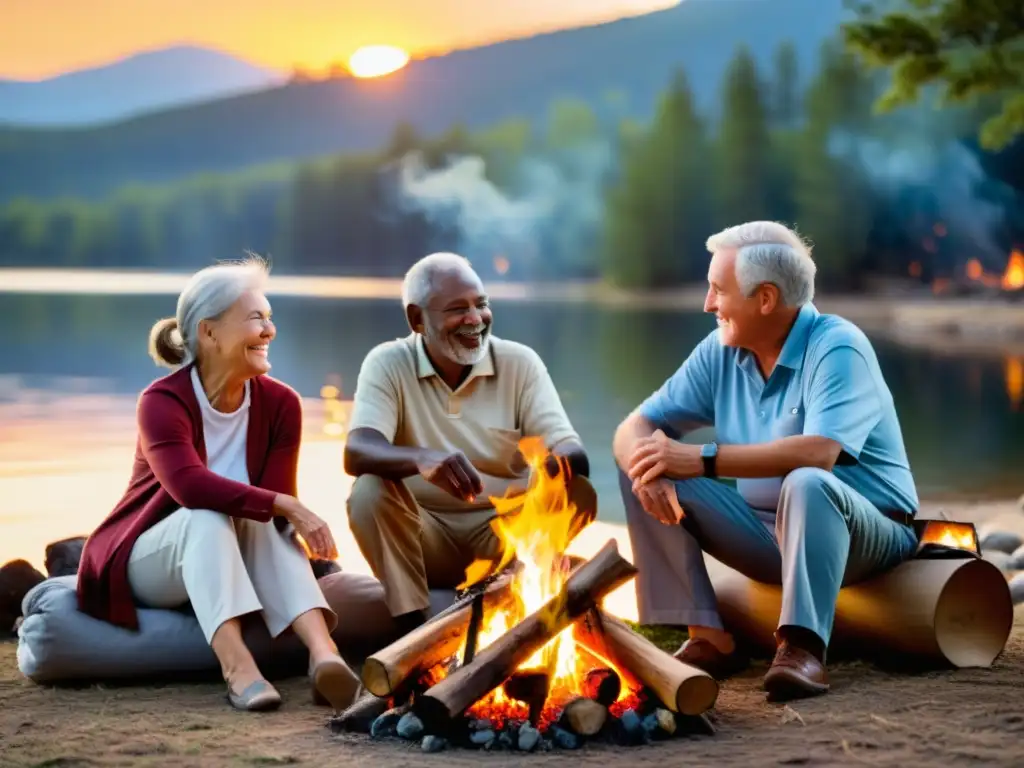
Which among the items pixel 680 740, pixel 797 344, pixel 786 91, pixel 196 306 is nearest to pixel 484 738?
pixel 680 740

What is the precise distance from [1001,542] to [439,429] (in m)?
3.16

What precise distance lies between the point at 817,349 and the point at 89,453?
708 cm

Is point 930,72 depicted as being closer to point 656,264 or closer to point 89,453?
point 89,453

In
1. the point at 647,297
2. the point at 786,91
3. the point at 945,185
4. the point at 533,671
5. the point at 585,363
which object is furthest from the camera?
the point at 786,91

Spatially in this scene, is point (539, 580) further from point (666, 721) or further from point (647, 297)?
point (647, 297)

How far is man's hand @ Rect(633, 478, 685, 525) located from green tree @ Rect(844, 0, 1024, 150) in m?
10.2

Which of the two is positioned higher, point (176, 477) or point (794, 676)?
point (176, 477)

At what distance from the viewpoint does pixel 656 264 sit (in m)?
32.8

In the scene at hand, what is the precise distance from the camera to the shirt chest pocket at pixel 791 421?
145 inches

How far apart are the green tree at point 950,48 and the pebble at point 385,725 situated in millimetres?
10995

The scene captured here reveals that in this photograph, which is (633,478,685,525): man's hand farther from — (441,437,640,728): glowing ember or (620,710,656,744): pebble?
(620,710,656,744): pebble

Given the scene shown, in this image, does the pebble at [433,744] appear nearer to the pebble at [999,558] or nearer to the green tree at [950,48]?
the pebble at [999,558]

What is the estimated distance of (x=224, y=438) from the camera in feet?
12.6

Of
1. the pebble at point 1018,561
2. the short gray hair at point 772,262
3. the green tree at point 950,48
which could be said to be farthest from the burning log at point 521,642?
the green tree at point 950,48
